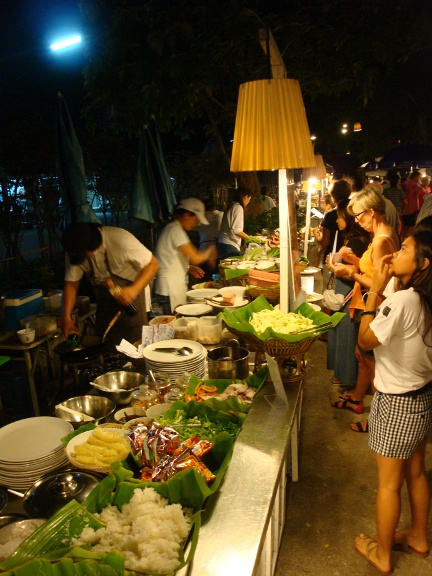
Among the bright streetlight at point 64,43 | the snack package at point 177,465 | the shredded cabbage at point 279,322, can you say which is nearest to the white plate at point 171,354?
the shredded cabbage at point 279,322

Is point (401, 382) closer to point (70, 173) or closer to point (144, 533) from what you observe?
point (144, 533)

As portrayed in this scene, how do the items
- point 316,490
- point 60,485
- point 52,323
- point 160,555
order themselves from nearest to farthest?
point 160,555 < point 60,485 < point 316,490 < point 52,323

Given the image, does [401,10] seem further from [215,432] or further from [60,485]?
[60,485]

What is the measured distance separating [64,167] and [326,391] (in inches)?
165

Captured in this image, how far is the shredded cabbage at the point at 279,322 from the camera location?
2.71 m

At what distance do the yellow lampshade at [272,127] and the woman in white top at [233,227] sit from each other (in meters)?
5.27

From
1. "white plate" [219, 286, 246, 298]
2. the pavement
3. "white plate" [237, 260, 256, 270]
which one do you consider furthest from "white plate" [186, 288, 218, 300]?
the pavement

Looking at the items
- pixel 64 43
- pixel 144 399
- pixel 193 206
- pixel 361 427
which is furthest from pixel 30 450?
pixel 64 43

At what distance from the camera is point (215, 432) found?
2156 millimetres

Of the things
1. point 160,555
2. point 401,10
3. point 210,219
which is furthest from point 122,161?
point 160,555

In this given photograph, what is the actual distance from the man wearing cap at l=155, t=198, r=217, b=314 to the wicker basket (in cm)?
267

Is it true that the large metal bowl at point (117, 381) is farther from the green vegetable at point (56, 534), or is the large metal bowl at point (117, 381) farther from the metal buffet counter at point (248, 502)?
the green vegetable at point (56, 534)

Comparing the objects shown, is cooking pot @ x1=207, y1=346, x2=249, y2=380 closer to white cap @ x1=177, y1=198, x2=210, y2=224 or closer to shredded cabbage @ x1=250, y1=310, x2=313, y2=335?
shredded cabbage @ x1=250, y1=310, x2=313, y2=335

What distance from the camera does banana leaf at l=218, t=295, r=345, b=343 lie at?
8.26ft
